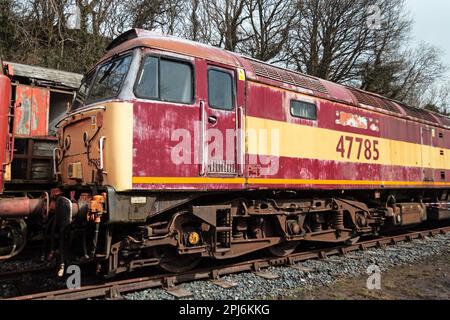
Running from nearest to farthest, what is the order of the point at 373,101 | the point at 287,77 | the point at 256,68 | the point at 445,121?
the point at 256,68, the point at 287,77, the point at 373,101, the point at 445,121

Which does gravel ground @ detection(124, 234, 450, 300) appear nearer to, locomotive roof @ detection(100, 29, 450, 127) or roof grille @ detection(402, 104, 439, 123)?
locomotive roof @ detection(100, 29, 450, 127)

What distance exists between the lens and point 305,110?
8.58 m

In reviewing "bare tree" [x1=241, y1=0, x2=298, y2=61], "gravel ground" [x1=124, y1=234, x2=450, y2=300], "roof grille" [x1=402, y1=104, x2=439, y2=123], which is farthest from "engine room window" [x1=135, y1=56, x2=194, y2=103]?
"bare tree" [x1=241, y1=0, x2=298, y2=61]

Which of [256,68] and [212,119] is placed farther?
[256,68]

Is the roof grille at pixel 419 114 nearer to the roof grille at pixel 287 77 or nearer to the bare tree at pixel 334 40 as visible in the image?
the roof grille at pixel 287 77

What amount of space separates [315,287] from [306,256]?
1670 millimetres

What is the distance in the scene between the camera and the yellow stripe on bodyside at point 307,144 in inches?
296

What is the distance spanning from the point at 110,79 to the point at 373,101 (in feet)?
22.9

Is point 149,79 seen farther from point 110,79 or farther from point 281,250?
point 281,250

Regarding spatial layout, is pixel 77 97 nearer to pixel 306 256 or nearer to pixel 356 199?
pixel 306 256

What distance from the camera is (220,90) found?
23.0ft

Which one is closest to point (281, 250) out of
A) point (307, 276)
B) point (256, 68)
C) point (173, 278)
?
point (307, 276)

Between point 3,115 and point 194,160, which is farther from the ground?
point 3,115

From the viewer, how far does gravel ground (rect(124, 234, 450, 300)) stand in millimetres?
6418
